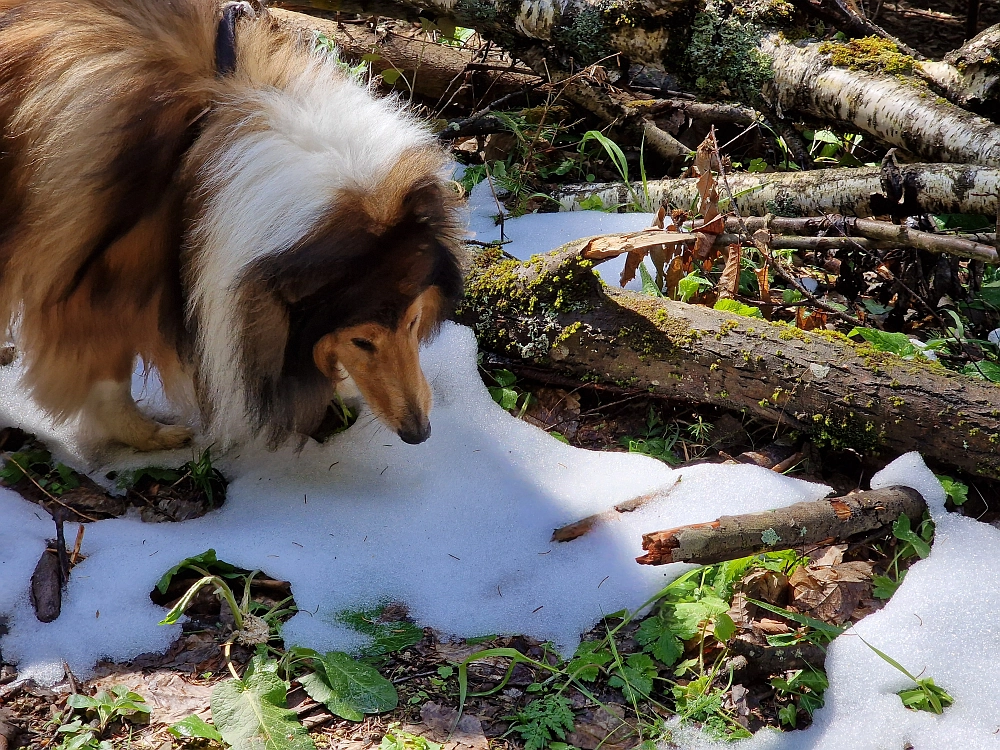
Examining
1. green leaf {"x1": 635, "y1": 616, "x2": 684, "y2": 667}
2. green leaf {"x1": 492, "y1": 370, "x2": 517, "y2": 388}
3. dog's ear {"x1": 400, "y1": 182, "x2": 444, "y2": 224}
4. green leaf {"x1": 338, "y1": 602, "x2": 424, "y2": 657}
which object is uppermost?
dog's ear {"x1": 400, "y1": 182, "x2": 444, "y2": 224}

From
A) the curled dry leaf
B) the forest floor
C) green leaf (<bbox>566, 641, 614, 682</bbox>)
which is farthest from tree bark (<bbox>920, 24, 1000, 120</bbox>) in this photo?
green leaf (<bbox>566, 641, 614, 682</bbox>)

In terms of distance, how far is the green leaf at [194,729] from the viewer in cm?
201

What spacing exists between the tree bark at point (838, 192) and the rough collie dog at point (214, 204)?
161cm

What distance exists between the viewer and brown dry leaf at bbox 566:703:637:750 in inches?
84.3

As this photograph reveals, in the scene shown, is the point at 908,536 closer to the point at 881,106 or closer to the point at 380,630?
the point at 380,630

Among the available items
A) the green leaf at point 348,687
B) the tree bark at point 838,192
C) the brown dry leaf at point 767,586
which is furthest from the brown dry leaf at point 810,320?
the green leaf at point 348,687

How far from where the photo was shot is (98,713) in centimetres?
213

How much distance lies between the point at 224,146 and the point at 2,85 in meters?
0.66

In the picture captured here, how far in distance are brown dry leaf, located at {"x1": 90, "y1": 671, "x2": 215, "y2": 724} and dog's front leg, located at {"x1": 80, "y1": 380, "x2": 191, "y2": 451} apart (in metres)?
1.04

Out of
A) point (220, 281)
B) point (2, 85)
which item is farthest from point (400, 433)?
point (2, 85)

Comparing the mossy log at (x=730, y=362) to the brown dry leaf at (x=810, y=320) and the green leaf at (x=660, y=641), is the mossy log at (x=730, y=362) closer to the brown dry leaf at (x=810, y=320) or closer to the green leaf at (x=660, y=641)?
the brown dry leaf at (x=810, y=320)

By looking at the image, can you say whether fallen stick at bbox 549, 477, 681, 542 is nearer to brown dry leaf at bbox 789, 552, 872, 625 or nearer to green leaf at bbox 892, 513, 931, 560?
brown dry leaf at bbox 789, 552, 872, 625

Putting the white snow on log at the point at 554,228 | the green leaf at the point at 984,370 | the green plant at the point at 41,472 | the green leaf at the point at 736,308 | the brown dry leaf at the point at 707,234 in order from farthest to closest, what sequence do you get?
1. the white snow on log at the point at 554,228
2. the brown dry leaf at the point at 707,234
3. the green leaf at the point at 736,308
4. the green leaf at the point at 984,370
5. the green plant at the point at 41,472

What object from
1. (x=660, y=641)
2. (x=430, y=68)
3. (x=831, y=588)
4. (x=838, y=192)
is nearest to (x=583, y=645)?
(x=660, y=641)
